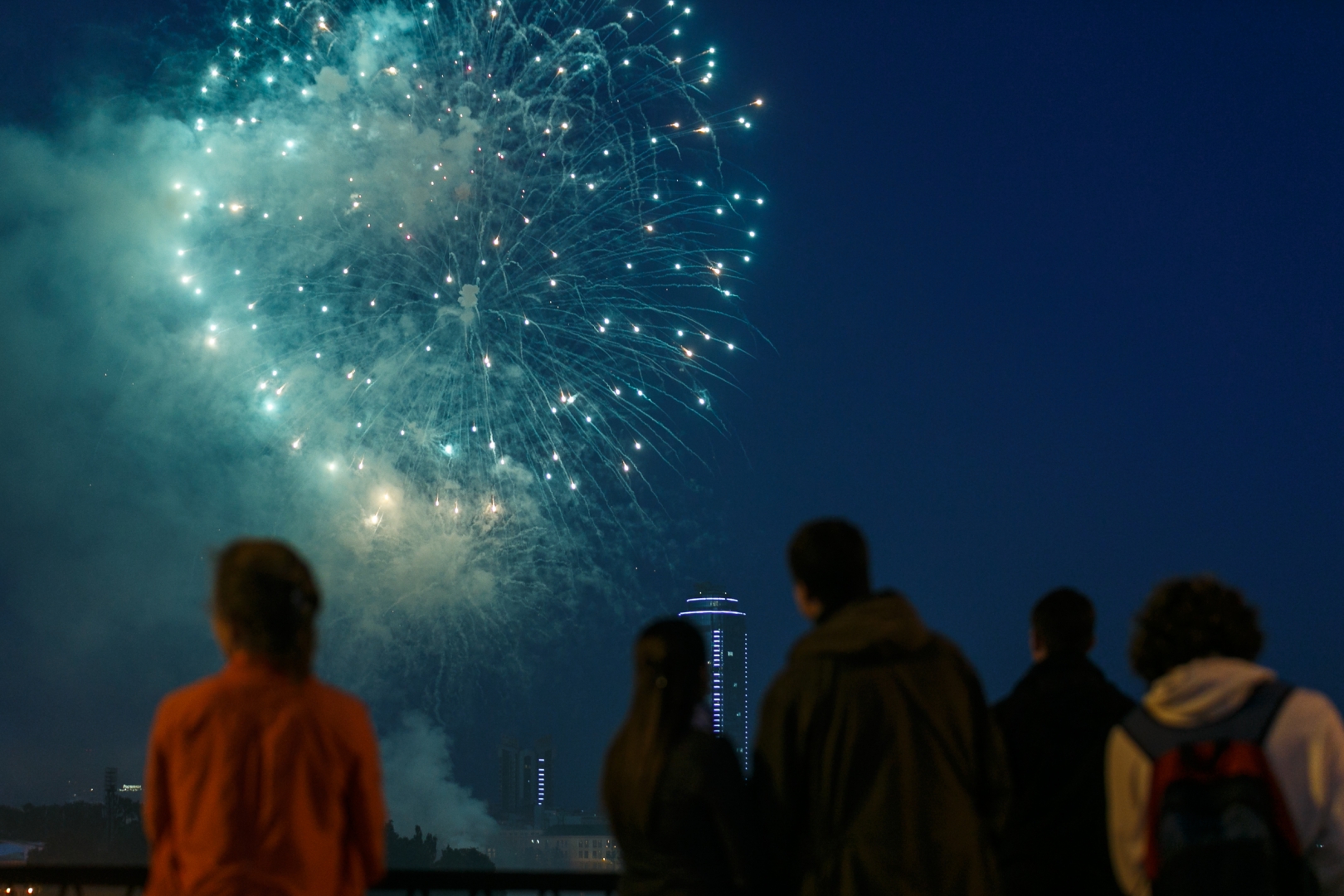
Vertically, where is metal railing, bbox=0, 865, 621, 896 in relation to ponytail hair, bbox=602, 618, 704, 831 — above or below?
below

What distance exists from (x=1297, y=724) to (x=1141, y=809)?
1.58 feet

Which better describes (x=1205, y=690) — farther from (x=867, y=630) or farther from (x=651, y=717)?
(x=651, y=717)

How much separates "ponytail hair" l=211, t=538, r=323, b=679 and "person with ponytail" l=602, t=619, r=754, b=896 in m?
0.89

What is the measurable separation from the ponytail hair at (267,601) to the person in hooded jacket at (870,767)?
1230 millimetres

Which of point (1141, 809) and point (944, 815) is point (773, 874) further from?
point (1141, 809)

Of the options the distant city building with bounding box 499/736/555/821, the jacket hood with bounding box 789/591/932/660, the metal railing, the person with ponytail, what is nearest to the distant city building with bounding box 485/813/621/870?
the distant city building with bounding box 499/736/555/821

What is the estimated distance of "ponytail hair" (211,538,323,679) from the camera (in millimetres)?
2715

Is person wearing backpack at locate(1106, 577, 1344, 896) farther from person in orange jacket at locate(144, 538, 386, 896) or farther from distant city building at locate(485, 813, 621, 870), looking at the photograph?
distant city building at locate(485, 813, 621, 870)

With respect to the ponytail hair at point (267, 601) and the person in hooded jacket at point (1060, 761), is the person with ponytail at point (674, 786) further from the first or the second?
the person in hooded jacket at point (1060, 761)

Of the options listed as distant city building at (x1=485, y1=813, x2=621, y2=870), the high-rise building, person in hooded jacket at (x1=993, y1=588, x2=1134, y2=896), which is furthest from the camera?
the high-rise building

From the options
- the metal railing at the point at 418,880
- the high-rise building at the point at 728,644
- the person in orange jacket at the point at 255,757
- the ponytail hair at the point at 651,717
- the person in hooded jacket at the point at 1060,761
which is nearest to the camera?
the person in orange jacket at the point at 255,757

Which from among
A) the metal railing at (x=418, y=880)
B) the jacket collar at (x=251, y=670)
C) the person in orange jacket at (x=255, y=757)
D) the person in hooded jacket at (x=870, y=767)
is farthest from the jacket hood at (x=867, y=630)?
the metal railing at (x=418, y=880)

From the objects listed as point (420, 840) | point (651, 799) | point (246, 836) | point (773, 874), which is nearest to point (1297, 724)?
point (773, 874)

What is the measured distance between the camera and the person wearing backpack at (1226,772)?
9.60 ft
